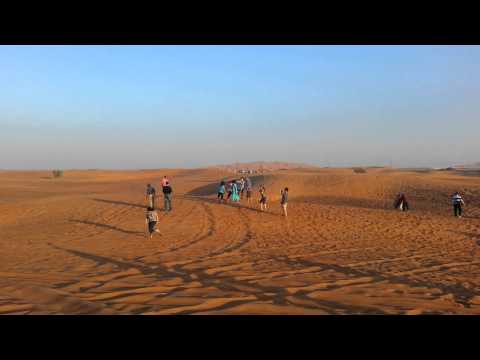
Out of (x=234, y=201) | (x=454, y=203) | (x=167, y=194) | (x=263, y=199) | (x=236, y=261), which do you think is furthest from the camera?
(x=234, y=201)

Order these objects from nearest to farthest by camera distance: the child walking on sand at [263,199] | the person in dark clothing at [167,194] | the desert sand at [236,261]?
1. the desert sand at [236,261]
2. the person in dark clothing at [167,194]
3. the child walking on sand at [263,199]

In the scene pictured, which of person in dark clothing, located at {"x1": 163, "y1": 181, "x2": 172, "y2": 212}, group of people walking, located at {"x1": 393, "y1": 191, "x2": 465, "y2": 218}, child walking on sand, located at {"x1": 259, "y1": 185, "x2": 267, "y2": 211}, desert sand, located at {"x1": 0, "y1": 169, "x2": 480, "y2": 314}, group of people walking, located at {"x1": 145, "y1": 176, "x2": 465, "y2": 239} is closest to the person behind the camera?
desert sand, located at {"x1": 0, "y1": 169, "x2": 480, "y2": 314}

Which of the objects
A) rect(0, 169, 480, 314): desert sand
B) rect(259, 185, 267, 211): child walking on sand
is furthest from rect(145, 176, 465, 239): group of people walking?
rect(0, 169, 480, 314): desert sand

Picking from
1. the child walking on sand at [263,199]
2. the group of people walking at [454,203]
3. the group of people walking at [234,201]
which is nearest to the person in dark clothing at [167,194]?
the group of people walking at [234,201]

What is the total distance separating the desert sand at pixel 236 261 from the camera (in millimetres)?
5406

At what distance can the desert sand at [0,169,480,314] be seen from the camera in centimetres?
541

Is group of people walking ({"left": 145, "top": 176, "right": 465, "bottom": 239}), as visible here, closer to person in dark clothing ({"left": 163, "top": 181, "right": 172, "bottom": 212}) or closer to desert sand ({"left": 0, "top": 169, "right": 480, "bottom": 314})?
person in dark clothing ({"left": 163, "top": 181, "right": 172, "bottom": 212})

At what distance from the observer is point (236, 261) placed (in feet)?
30.4

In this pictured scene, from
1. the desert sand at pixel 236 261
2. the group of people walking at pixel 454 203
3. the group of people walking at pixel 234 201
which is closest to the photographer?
the desert sand at pixel 236 261

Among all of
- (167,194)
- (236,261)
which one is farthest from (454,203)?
(167,194)

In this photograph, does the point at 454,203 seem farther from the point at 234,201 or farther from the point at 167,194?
the point at 167,194

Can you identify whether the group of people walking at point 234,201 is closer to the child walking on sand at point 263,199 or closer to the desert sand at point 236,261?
the child walking on sand at point 263,199
